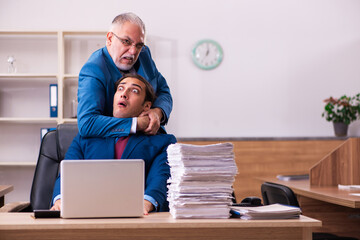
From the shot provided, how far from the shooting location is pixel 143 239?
4.70ft

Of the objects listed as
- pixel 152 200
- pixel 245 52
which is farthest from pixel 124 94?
pixel 245 52

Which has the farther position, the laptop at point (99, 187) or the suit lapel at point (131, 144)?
the suit lapel at point (131, 144)

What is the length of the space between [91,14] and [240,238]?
4361 millimetres

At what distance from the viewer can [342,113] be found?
538 centimetres

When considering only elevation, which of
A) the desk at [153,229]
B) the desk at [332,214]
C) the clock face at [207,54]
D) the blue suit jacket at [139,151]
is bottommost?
the desk at [332,214]

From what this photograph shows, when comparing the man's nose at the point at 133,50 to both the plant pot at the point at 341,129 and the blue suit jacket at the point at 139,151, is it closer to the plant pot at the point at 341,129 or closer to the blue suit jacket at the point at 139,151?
the blue suit jacket at the point at 139,151

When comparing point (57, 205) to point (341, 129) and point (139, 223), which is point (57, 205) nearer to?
point (139, 223)

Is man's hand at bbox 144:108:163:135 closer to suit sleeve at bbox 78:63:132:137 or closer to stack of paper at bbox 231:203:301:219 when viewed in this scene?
suit sleeve at bbox 78:63:132:137

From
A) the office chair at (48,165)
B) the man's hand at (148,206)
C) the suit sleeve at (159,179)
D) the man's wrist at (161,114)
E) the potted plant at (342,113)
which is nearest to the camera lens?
the man's hand at (148,206)

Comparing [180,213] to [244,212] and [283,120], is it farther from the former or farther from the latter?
[283,120]

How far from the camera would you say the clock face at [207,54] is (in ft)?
18.0

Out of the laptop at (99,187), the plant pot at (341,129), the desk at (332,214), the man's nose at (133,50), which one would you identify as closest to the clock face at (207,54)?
the plant pot at (341,129)

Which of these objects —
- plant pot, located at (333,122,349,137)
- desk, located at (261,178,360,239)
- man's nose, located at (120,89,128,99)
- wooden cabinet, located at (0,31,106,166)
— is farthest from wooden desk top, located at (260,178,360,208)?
wooden cabinet, located at (0,31,106,166)

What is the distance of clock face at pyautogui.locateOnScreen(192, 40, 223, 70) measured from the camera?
549 centimetres
